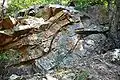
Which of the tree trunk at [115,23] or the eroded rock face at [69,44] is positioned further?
the tree trunk at [115,23]

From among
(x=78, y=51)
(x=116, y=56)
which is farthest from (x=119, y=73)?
(x=78, y=51)

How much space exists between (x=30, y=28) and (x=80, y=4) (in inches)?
108

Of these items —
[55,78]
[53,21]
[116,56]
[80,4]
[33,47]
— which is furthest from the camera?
[80,4]

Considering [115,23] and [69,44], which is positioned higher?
[115,23]

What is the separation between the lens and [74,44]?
8.95 m

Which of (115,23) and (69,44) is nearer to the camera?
(69,44)

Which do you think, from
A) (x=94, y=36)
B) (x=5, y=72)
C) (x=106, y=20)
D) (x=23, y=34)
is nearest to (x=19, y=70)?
(x=5, y=72)

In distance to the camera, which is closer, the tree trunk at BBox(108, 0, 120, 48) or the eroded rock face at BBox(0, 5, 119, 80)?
the eroded rock face at BBox(0, 5, 119, 80)

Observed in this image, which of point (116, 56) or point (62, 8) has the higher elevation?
point (62, 8)

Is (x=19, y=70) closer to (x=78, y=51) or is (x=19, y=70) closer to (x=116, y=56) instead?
(x=78, y=51)

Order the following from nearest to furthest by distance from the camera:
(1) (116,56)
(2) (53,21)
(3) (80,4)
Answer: (1) (116,56) → (2) (53,21) → (3) (80,4)

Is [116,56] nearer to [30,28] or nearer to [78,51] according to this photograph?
[78,51]

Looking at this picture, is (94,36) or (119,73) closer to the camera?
(119,73)

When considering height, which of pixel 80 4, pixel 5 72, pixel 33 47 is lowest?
pixel 5 72
